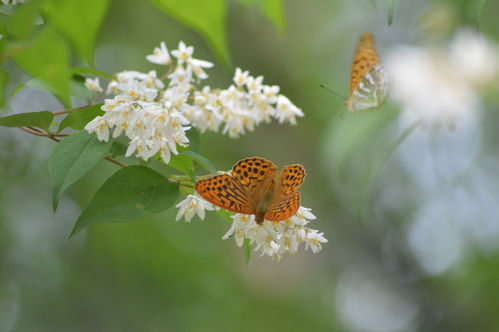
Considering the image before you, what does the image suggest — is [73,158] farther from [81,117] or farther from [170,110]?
[170,110]

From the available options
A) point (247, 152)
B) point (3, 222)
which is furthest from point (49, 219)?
point (247, 152)

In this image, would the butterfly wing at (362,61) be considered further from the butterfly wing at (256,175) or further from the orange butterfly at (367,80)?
the butterfly wing at (256,175)

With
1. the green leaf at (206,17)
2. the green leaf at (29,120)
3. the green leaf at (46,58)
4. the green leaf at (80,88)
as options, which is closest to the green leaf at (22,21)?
the green leaf at (46,58)

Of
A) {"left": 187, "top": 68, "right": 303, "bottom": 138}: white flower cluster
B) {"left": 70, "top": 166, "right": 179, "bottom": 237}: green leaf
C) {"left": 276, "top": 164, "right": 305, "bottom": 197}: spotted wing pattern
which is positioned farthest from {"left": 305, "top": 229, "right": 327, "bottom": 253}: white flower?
{"left": 187, "top": 68, "right": 303, "bottom": 138}: white flower cluster

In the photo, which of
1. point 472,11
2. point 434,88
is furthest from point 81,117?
point 434,88

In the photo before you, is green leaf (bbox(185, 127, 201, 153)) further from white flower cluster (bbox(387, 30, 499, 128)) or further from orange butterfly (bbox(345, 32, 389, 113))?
white flower cluster (bbox(387, 30, 499, 128))
